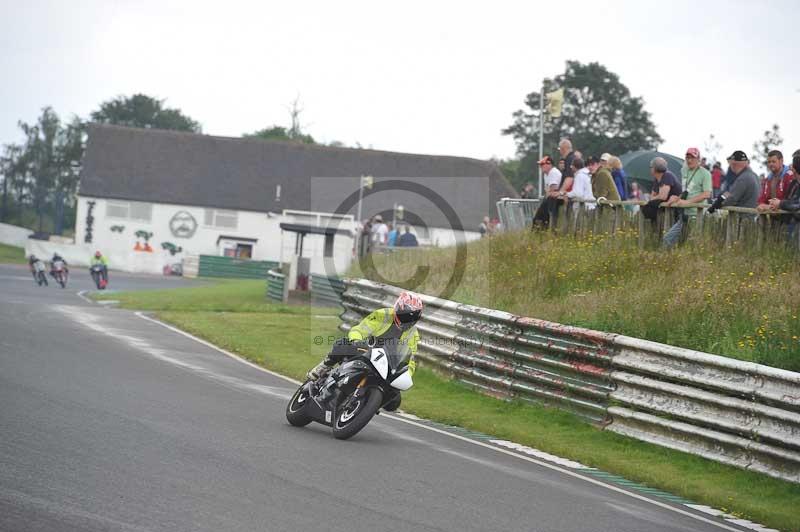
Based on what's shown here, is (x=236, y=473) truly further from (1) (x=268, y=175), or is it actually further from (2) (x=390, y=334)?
(1) (x=268, y=175)

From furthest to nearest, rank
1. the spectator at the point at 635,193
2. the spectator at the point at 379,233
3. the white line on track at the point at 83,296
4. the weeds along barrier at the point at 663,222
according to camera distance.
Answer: the white line on track at the point at 83,296 → the spectator at the point at 379,233 → the spectator at the point at 635,193 → the weeds along barrier at the point at 663,222

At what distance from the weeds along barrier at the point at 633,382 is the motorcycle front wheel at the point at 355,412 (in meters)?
3.42

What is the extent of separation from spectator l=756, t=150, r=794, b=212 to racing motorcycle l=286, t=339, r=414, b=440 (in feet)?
21.9

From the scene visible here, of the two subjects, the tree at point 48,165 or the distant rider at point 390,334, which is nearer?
the distant rider at point 390,334

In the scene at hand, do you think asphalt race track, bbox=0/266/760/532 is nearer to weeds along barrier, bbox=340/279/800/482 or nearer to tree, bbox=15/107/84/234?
weeds along barrier, bbox=340/279/800/482

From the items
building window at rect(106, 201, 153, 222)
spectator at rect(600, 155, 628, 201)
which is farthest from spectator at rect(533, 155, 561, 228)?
building window at rect(106, 201, 153, 222)

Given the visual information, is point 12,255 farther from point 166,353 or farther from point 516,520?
point 516,520

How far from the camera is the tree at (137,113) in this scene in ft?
365

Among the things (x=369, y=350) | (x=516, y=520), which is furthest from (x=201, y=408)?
(x=516, y=520)

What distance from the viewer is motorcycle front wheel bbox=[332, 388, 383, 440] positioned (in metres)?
10.5

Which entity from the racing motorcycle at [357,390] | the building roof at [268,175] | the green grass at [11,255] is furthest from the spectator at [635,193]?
the green grass at [11,255]

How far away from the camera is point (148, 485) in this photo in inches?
288

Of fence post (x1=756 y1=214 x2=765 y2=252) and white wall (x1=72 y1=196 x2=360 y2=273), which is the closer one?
fence post (x1=756 y1=214 x2=765 y2=252)

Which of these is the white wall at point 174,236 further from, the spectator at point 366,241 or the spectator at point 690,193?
the spectator at point 690,193
